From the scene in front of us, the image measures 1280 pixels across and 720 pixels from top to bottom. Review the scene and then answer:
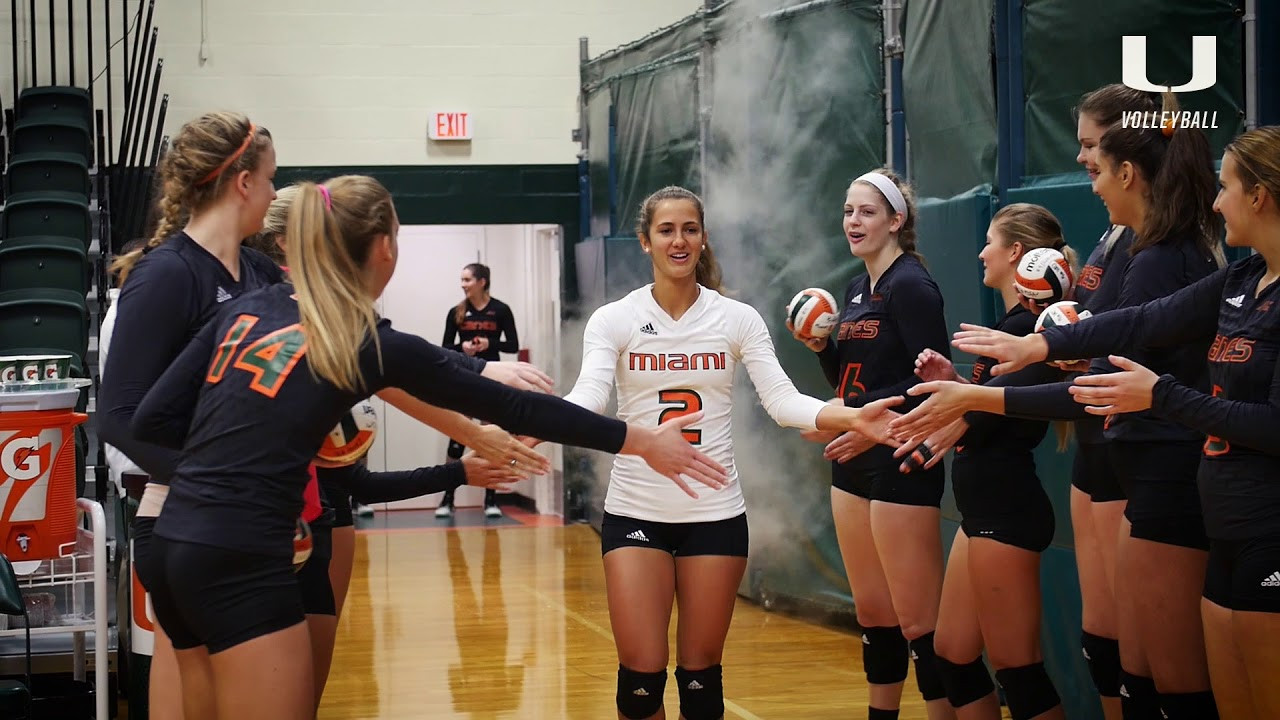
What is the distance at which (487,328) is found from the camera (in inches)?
418

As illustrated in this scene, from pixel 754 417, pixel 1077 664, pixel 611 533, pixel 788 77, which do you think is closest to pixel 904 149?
pixel 788 77

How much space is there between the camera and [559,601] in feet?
25.0

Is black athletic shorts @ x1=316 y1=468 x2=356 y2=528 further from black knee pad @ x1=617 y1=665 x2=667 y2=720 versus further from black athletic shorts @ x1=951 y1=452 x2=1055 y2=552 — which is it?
black athletic shorts @ x1=951 y1=452 x2=1055 y2=552

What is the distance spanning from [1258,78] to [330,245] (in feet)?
9.98

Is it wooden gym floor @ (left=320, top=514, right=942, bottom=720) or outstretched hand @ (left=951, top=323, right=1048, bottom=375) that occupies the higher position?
outstretched hand @ (left=951, top=323, right=1048, bottom=375)

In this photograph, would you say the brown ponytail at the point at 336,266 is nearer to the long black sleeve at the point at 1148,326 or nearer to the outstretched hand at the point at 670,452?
the outstretched hand at the point at 670,452

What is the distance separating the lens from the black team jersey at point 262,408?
7.84 ft

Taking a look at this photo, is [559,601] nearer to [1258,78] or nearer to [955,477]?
[955,477]

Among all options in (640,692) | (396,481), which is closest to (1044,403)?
(640,692)

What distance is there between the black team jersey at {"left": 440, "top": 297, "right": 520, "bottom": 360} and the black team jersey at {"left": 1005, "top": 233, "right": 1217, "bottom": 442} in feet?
24.5

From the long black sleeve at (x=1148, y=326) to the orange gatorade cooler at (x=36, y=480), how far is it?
9.47 feet

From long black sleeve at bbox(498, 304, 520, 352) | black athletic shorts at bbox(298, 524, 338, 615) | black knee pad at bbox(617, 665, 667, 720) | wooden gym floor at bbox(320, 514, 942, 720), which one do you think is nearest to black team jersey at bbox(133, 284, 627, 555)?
black athletic shorts at bbox(298, 524, 338, 615)

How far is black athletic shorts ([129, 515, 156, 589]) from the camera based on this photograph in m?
2.52

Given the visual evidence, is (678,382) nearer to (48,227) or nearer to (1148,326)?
(1148,326)
